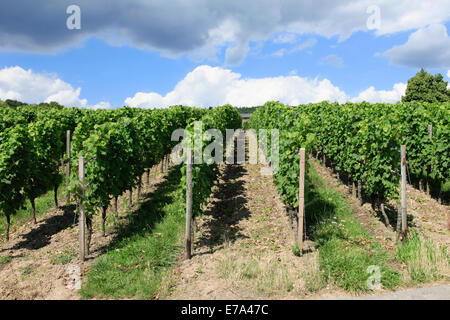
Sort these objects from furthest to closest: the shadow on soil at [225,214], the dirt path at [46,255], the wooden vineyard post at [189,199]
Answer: the shadow on soil at [225,214] < the wooden vineyard post at [189,199] < the dirt path at [46,255]

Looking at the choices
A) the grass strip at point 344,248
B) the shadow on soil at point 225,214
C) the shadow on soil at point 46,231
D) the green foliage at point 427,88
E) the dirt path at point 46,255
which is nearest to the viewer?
the grass strip at point 344,248

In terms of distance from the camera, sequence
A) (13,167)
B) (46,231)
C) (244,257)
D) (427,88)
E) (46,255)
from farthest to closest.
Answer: (427,88)
(46,231)
(13,167)
(46,255)
(244,257)

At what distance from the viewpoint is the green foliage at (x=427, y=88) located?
145ft

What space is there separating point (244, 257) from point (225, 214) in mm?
2852

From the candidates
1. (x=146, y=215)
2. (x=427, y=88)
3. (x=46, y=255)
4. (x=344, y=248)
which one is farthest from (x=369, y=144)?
(x=427, y=88)

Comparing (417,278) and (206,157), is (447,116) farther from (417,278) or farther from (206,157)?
(206,157)

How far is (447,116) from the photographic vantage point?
472 inches

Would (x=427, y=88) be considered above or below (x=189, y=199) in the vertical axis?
above

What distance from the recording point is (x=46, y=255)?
7.46 meters

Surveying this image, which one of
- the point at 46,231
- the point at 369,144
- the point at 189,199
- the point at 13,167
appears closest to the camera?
the point at 189,199

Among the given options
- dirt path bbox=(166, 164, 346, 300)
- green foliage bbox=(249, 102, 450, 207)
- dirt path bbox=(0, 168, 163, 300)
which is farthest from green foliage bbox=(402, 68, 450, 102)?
dirt path bbox=(0, 168, 163, 300)

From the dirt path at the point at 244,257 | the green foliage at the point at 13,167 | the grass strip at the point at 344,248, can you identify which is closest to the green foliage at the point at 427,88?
the grass strip at the point at 344,248

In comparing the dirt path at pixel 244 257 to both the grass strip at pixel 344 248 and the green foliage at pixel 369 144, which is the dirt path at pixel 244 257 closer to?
the grass strip at pixel 344 248

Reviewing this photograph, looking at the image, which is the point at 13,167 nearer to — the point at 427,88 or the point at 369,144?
the point at 369,144
